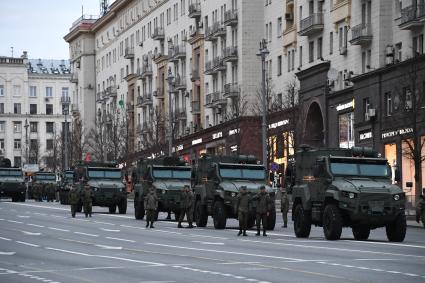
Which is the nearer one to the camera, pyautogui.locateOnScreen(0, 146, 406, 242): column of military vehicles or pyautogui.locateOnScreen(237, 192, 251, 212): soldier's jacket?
pyautogui.locateOnScreen(0, 146, 406, 242): column of military vehicles

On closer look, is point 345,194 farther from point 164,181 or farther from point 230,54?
point 230,54

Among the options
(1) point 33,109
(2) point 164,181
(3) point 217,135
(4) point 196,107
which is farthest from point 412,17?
(1) point 33,109

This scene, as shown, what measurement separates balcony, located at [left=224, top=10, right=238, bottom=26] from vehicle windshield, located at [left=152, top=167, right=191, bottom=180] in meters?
39.3

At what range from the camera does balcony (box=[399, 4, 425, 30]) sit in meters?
61.4

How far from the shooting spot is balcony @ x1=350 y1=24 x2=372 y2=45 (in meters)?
67.5

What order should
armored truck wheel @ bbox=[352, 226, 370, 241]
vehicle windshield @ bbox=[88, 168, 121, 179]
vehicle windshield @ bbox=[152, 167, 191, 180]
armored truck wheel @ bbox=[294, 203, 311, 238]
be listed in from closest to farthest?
armored truck wheel @ bbox=[352, 226, 370, 241] → armored truck wheel @ bbox=[294, 203, 311, 238] → vehicle windshield @ bbox=[152, 167, 191, 180] → vehicle windshield @ bbox=[88, 168, 121, 179]

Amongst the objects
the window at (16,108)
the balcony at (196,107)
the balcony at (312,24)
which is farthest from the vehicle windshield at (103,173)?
the window at (16,108)

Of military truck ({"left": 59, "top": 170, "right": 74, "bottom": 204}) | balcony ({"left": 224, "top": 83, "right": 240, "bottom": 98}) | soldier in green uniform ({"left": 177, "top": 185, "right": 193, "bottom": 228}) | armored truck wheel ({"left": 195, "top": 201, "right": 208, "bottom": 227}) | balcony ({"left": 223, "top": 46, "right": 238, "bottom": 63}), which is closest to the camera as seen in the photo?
soldier in green uniform ({"left": 177, "top": 185, "right": 193, "bottom": 228})

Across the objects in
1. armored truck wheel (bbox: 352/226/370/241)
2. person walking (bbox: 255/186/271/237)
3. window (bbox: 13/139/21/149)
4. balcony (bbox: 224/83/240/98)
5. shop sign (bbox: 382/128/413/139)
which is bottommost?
armored truck wheel (bbox: 352/226/370/241)

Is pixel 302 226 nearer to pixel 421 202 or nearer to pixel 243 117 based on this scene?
pixel 421 202

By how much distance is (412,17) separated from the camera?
62.2 meters

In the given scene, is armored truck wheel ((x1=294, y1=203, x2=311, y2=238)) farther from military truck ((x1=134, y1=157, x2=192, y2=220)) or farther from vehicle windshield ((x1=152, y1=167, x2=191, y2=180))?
vehicle windshield ((x1=152, y1=167, x2=191, y2=180))

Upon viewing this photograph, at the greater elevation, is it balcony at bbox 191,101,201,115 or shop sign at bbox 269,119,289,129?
balcony at bbox 191,101,201,115

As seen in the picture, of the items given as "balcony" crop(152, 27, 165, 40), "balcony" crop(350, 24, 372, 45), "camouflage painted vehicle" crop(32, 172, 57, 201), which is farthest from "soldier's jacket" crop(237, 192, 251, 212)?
"balcony" crop(152, 27, 165, 40)
